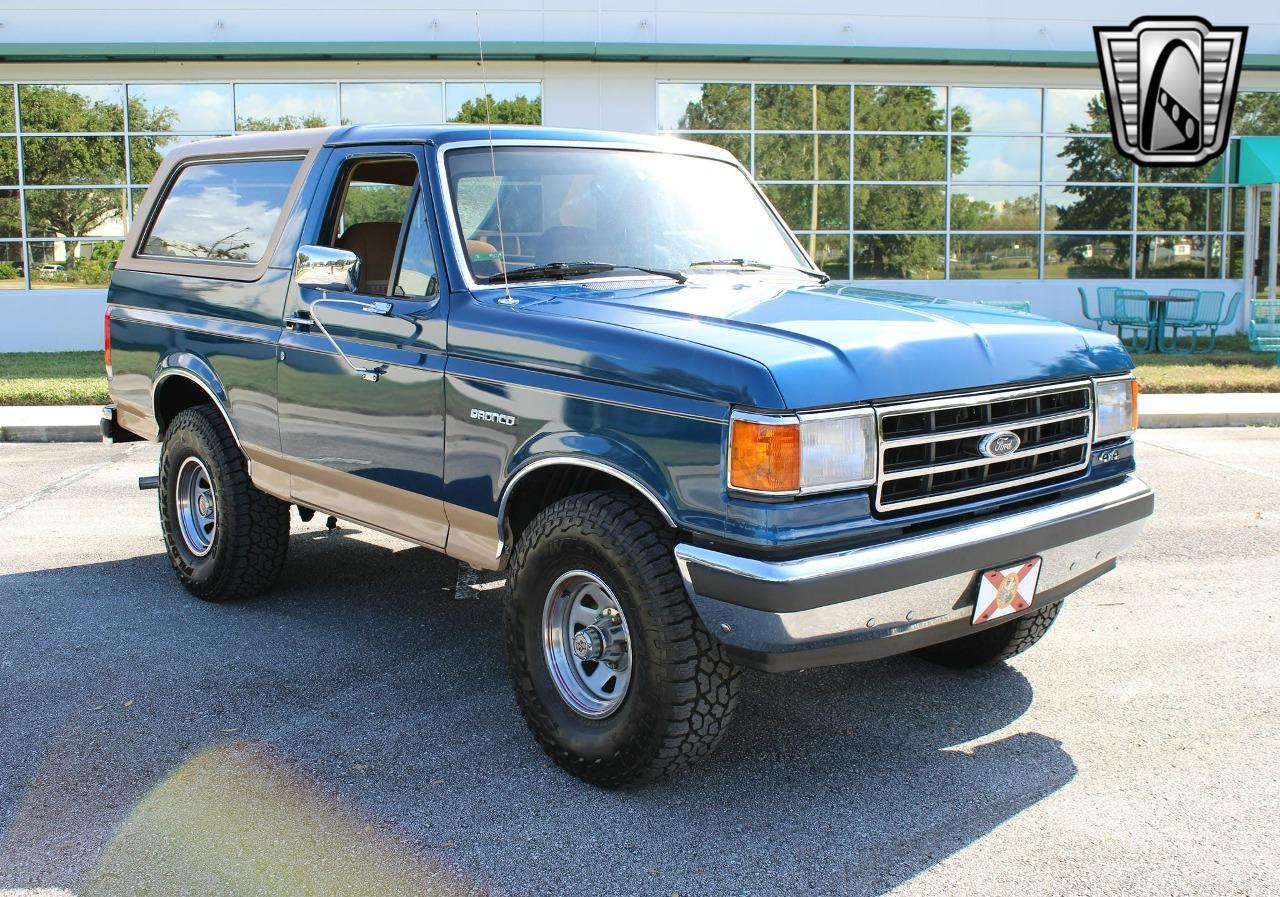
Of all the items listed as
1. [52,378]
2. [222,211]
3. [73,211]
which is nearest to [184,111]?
[73,211]

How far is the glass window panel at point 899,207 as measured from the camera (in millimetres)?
21344

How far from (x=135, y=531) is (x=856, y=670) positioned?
4770 mm

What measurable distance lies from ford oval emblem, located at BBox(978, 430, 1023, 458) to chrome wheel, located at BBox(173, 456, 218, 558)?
3.88 metres

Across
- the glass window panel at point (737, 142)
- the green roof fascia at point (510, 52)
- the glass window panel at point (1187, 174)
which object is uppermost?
the green roof fascia at point (510, 52)

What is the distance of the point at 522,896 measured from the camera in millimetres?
3344

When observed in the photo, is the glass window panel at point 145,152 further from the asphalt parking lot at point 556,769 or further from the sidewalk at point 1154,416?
the asphalt parking lot at point 556,769

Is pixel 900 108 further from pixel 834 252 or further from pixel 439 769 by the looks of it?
pixel 439 769

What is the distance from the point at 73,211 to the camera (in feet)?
64.8

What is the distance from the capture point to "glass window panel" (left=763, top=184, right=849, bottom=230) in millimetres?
21078

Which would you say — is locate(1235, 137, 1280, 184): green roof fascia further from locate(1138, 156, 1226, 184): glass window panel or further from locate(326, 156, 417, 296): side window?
locate(326, 156, 417, 296): side window

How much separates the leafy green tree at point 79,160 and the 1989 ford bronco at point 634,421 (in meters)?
15.4

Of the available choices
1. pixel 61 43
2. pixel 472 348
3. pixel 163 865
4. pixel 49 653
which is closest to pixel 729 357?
pixel 472 348

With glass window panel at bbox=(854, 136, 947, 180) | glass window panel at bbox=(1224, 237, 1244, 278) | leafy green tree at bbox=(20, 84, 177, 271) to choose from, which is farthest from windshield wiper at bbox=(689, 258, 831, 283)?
glass window panel at bbox=(1224, 237, 1244, 278)

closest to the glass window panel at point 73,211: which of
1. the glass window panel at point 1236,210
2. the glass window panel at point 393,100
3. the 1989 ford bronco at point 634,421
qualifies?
the glass window panel at point 393,100
